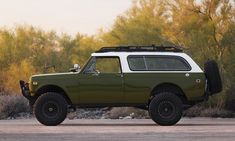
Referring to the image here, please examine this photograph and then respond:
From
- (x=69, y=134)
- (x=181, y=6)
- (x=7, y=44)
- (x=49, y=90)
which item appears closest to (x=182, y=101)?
(x=49, y=90)

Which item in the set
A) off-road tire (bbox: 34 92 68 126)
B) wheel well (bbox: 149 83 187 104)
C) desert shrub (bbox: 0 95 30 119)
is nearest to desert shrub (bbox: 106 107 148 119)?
desert shrub (bbox: 0 95 30 119)

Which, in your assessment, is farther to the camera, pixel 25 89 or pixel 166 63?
pixel 25 89

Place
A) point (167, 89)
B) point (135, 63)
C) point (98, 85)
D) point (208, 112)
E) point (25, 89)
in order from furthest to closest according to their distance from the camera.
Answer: point (208, 112), point (25, 89), point (167, 89), point (135, 63), point (98, 85)

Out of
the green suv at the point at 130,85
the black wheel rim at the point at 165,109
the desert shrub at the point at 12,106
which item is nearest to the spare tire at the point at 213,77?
the green suv at the point at 130,85

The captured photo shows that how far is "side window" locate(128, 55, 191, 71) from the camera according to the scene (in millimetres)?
17500

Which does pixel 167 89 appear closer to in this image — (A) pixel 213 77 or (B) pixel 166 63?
(B) pixel 166 63

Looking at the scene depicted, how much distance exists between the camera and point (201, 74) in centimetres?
1755

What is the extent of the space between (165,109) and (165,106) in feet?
0.29

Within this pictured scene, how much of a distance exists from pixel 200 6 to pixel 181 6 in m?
1.12

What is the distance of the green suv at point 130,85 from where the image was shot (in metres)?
17.4

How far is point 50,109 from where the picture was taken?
1753 cm

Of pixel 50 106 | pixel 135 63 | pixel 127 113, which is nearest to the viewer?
pixel 50 106

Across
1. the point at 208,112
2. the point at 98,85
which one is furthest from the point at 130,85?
the point at 208,112

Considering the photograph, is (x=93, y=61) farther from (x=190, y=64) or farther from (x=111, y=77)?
(x=190, y=64)
